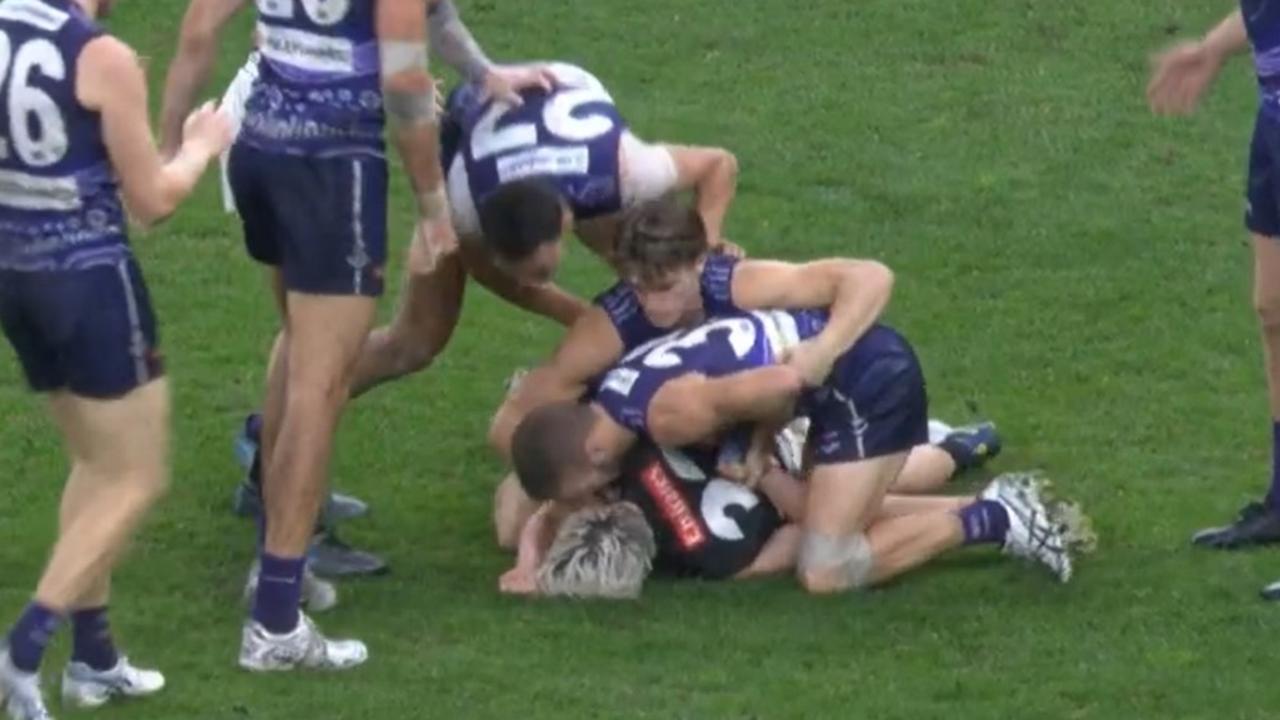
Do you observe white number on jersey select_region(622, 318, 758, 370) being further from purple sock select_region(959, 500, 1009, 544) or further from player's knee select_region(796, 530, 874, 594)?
purple sock select_region(959, 500, 1009, 544)

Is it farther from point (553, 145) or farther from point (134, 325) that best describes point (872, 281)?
point (134, 325)

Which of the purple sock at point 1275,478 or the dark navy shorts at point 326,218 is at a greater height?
the dark navy shorts at point 326,218

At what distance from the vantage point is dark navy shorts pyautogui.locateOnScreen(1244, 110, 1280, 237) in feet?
22.6

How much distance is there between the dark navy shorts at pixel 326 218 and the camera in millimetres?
6531

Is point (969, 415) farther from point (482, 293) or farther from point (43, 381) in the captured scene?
point (43, 381)

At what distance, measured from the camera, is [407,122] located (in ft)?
21.4

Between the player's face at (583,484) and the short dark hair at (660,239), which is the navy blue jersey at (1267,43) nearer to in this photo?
the short dark hair at (660,239)

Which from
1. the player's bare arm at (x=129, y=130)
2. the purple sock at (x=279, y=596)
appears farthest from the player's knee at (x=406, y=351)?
the player's bare arm at (x=129, y=130)

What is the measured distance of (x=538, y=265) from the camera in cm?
714

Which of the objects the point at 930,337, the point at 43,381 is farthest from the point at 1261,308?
the point at 43,381

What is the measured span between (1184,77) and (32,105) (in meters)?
3.07

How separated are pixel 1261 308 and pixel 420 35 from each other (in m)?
2.34

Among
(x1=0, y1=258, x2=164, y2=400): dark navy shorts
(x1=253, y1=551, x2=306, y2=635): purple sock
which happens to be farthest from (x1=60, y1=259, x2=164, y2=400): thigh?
(x1=253, y1=551, x2=306, y2=635): purple sock

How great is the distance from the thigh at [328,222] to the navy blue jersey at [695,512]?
1011mm
